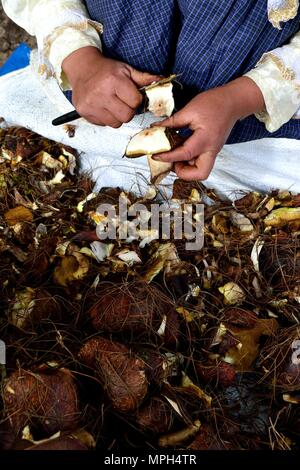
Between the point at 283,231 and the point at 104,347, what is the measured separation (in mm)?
568

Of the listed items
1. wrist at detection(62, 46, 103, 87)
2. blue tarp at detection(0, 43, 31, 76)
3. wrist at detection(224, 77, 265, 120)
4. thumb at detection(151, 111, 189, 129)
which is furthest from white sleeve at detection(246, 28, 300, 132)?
blue tarp at detection(0, 43, 31, 76)

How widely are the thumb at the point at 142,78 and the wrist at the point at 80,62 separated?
8cm

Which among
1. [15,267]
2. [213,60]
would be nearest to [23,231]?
[15,267]

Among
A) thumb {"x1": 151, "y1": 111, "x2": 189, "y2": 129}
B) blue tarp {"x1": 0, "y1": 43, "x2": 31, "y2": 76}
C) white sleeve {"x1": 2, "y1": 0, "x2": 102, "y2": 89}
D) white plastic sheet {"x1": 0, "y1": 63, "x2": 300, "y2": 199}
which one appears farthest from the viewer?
blue tarp {"x1": 0, "y1": 43, "x2": 31, "y2": 76}

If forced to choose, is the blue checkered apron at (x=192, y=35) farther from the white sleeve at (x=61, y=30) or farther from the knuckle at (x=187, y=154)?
the knuckle at (x=187, y=154)

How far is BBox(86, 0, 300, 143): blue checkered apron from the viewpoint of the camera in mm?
921

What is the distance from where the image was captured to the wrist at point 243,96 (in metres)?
0.89

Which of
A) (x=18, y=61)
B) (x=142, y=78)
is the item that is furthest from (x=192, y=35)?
(x=18, y=61)

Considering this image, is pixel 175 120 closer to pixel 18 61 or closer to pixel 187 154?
pixel 187 154

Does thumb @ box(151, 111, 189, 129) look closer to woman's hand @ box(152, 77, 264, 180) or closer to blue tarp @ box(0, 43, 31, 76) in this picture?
woman's hand @ box(152, 77, 264, 180)

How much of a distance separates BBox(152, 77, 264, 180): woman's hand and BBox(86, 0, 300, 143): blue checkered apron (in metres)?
0.08

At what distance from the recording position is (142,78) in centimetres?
88

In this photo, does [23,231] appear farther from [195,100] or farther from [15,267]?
[195,100]

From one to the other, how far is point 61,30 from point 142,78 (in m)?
0.23
